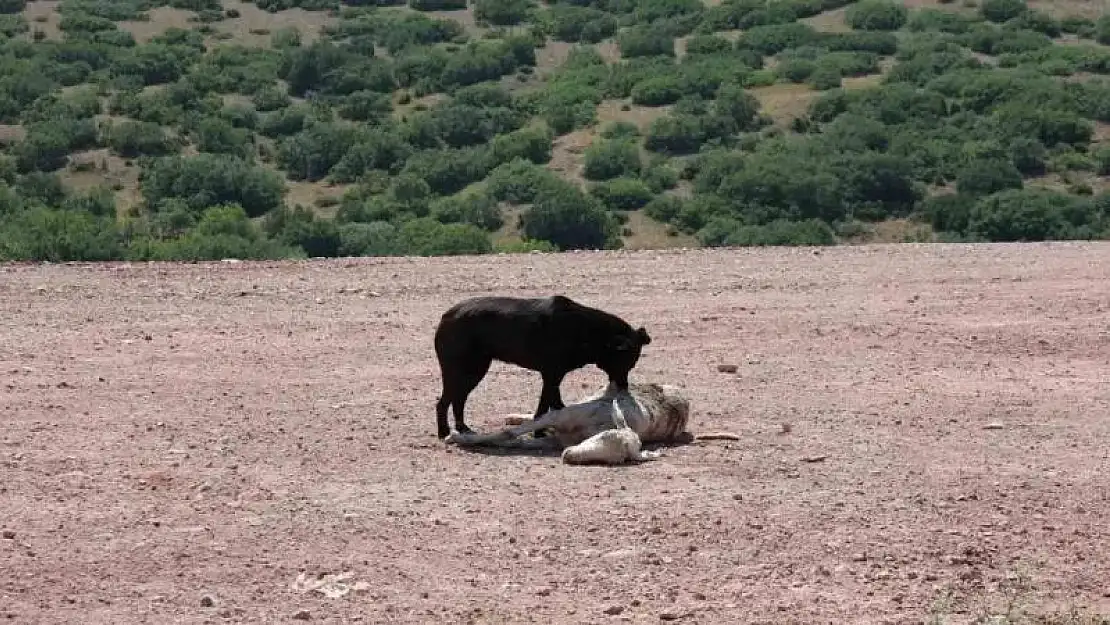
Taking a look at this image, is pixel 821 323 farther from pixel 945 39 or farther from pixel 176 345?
pixel 945 39

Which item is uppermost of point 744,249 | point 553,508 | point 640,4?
point 553,508

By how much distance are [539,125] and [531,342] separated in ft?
128

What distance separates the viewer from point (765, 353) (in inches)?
560

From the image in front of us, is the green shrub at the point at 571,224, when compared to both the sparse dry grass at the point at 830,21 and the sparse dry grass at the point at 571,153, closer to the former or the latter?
the sparse dry grass at the point at 571,153

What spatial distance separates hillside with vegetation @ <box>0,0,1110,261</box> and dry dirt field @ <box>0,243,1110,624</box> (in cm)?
695

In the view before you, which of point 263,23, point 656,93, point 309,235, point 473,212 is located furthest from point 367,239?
point 263,23

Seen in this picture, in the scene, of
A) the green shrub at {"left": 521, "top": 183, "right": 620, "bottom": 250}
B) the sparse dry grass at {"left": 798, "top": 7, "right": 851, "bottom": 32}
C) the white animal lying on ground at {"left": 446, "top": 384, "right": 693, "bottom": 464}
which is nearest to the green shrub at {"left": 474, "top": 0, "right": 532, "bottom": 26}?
the sparse dry grass at {"left": 798, "top": 7, "right": 851, "bottom": 32}

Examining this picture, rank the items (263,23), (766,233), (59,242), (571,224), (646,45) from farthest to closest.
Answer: (263,23) → (646,45) → (571,224) → (766,233) → (59,242)

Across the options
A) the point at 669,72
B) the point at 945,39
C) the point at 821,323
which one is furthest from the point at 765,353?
the point at 945,39

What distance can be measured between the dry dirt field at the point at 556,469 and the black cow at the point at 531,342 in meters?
0.54

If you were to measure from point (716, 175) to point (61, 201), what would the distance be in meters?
14.1

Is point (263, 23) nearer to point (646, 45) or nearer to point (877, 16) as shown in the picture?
point (646, 45)

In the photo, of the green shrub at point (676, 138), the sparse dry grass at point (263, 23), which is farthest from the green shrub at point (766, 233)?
the sparse dry grass at point (263, 23)

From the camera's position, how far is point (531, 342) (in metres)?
11.0
